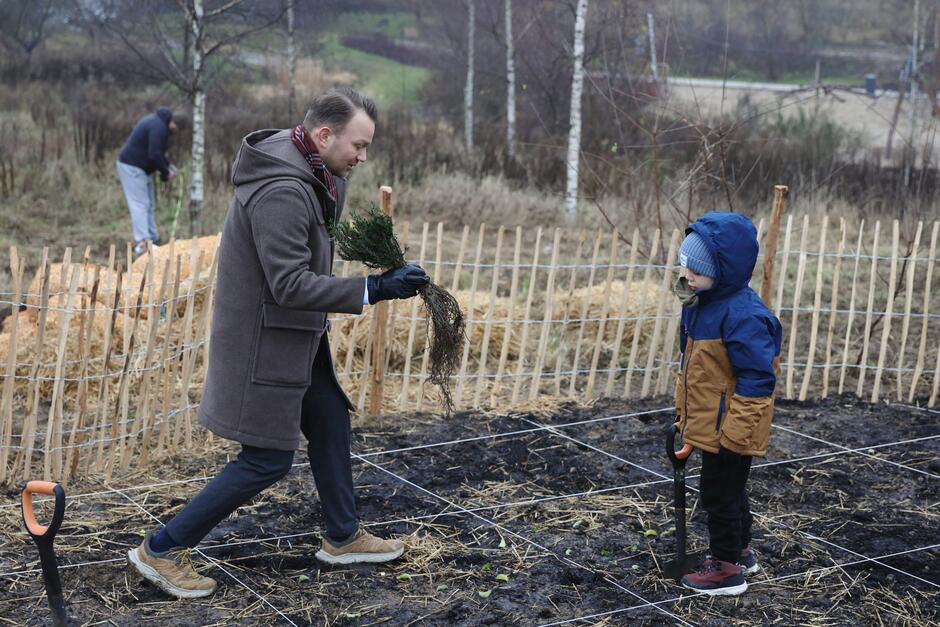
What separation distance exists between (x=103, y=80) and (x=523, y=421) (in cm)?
1742

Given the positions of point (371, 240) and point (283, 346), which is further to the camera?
point (371, 240)

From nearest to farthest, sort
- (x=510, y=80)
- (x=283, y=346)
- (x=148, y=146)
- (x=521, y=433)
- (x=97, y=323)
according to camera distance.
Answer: (x=283, y=346), (x=521, y=433), (x=97, y=323), (x=148, y=146), (x=510, y=80)

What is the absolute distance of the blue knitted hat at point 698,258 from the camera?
3.09 meters

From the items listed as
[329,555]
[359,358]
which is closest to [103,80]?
[359,358]

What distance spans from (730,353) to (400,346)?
10.4 feet

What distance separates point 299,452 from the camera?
15.6 ft

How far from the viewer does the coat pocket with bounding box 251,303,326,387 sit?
2.96 m

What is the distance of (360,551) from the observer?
11.3 feet

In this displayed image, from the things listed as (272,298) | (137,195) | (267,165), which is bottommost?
(272,298)

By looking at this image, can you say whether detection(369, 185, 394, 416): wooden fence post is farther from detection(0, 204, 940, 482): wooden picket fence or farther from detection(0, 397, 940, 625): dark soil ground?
detection(0, 397, 940, 625): dark soil ground

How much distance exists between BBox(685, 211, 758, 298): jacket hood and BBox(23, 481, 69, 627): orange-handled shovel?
197 cm

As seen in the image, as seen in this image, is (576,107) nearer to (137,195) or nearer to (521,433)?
(137,195)

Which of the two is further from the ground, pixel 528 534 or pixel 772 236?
pixel 772 236

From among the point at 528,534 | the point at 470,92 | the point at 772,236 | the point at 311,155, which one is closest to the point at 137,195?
the point at 772,236
